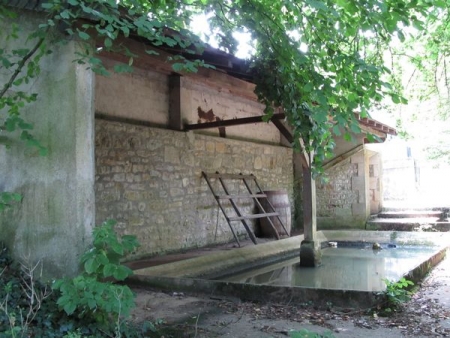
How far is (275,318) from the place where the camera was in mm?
3637

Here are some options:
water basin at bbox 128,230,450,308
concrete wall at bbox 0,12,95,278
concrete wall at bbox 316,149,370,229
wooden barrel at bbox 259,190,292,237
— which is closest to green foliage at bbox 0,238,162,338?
concrete wall at bbox 0,12,95,278

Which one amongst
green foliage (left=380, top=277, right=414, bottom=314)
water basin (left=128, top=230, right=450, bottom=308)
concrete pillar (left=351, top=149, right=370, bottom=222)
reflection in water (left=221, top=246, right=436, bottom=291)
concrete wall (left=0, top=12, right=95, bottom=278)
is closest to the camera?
concrete wall (left=0, top=12, right=95, bottom=278)

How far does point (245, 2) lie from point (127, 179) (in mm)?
3277

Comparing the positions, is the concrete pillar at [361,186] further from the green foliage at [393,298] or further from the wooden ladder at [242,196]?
the green foliage at [393,298]

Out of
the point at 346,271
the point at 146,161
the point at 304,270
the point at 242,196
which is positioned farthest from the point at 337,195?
the point at 146,161

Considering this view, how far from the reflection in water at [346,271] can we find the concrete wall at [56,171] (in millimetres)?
2796

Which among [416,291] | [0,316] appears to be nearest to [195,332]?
[0,316]

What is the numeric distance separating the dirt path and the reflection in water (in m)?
0.89

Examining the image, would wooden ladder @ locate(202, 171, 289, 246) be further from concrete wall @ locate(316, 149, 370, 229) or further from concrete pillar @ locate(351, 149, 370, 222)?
concrete pillar @ locate(351, 149, 370, 222)

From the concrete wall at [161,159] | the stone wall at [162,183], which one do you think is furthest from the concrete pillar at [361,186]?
the stone wall at [162,183]

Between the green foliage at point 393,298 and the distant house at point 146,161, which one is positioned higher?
the distant house at point 146,161

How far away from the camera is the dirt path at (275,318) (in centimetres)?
327

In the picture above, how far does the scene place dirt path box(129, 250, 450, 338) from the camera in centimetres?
327

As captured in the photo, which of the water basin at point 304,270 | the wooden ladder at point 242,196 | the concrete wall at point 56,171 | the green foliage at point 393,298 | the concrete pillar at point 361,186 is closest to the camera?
the concrete wall at point 56,171
